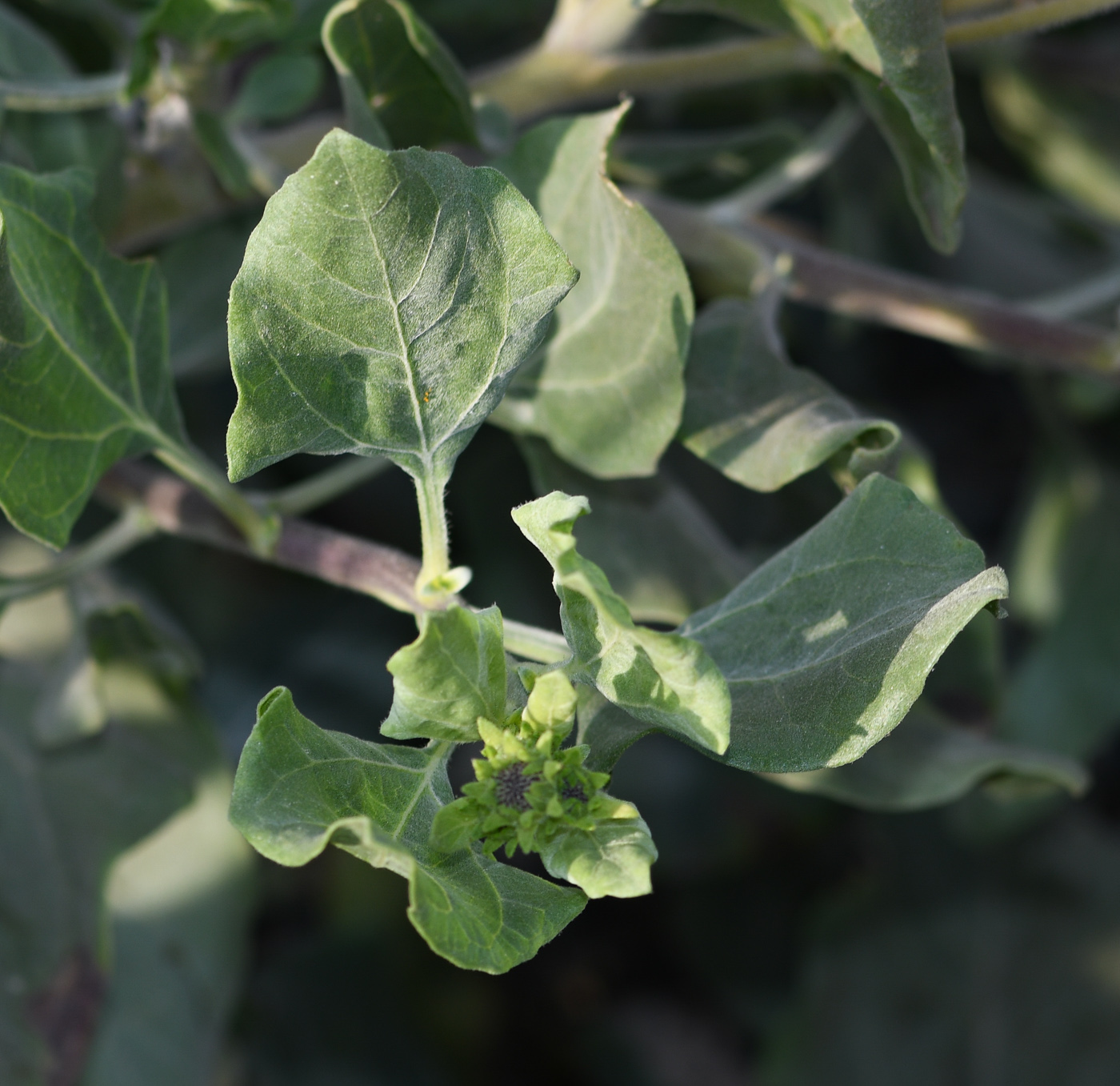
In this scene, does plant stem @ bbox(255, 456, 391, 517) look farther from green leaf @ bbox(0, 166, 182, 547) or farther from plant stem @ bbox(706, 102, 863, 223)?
plant stem @ bbox(706, 102, 863, 223)

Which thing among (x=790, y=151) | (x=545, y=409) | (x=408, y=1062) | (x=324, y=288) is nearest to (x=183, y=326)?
(x=545, y=409)

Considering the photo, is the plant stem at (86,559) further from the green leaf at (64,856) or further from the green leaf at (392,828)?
the green leaf at (392,828)

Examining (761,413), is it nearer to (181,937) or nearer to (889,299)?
(889,299)

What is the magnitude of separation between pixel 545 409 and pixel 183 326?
1.18ft

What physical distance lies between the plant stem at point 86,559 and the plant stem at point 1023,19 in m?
0.62

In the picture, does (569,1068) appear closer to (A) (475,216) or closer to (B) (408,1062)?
(B) (408,1062)

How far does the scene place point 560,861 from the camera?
0.52 meters

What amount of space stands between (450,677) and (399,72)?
1.43ft

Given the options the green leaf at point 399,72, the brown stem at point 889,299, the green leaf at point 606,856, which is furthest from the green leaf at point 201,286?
the green leaf at point 606,856

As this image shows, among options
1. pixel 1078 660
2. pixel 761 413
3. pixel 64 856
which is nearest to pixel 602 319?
pixel 761 413

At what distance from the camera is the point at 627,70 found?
35.0 inches

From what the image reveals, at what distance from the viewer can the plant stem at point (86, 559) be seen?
2.62 feet

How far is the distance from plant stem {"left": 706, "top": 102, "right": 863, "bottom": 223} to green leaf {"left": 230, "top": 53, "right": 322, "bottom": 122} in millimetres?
320

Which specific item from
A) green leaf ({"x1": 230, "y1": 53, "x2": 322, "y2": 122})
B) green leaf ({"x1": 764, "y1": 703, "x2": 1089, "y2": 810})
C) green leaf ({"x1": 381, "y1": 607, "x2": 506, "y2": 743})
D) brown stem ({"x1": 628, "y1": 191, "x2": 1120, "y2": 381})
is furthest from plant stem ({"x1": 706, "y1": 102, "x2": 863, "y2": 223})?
green leaf ({"x1": 381, "y1": 607, "x2": 506, "y2": 743})
